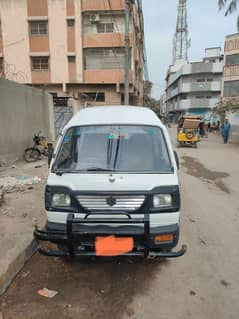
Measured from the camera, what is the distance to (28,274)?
2883 millimetres

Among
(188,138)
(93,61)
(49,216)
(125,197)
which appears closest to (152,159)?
(125,197)

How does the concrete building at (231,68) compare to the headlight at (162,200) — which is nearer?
the headlight at (162,200)

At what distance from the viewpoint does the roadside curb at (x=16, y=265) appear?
8.51 ft

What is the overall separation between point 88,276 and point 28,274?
30.6 inches

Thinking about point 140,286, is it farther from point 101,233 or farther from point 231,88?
point 231,88

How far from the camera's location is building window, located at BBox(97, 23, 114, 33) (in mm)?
20041

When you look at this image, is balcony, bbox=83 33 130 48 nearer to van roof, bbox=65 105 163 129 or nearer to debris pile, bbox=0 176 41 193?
debris pile, bbox=0 176 41 193

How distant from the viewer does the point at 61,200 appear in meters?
2.60

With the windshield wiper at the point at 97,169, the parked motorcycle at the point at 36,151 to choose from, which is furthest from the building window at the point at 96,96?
the windshield wiper at the point at 97,169

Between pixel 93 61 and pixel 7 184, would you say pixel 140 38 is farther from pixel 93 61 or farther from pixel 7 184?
pixel 7 184

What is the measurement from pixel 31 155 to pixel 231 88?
26539 mm

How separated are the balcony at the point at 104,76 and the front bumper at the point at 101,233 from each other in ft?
61.4

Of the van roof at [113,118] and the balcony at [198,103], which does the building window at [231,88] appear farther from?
the van roof at [113,118]

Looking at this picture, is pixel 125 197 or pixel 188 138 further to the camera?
pixel 188 138
